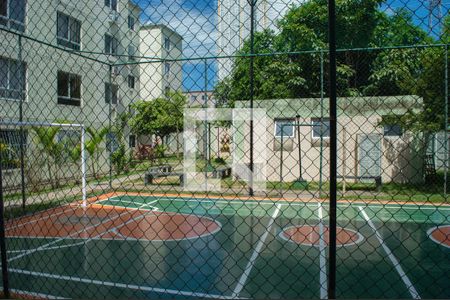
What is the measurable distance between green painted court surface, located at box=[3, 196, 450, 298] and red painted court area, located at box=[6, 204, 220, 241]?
280mm

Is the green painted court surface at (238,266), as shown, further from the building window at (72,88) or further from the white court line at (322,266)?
the building window at (72,88)

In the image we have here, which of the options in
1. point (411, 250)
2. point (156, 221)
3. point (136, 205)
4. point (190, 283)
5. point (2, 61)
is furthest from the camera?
point (2, 61)

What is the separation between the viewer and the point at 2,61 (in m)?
9.44

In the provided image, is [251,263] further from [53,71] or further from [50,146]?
[53,71]

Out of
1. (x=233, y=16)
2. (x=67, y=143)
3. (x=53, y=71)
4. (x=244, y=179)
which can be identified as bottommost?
(x=244, y=179)

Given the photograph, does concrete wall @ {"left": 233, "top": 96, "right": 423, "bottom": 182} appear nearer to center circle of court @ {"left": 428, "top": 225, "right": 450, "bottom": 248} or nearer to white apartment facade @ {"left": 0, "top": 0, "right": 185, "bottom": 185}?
white apartment facade @ {"left": 0, "top": 0, "right": 185, "bottom": 185}

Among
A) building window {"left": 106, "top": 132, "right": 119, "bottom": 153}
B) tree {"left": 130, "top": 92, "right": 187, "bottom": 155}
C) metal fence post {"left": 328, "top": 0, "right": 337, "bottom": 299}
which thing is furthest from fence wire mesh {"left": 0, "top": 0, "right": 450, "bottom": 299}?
tree {"left": 130, "top": 92, "right": 187, "bottom": 155}

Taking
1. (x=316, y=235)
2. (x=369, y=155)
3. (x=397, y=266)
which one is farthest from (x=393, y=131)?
(x=397, y=266)

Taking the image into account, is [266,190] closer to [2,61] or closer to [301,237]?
[301,237]

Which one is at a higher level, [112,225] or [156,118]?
[156,118]

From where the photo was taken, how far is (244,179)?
35.3ft

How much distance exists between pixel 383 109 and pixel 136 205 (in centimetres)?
663

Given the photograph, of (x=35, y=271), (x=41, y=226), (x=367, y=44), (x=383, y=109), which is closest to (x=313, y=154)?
(x=383, y=109)

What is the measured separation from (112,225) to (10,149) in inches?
117
